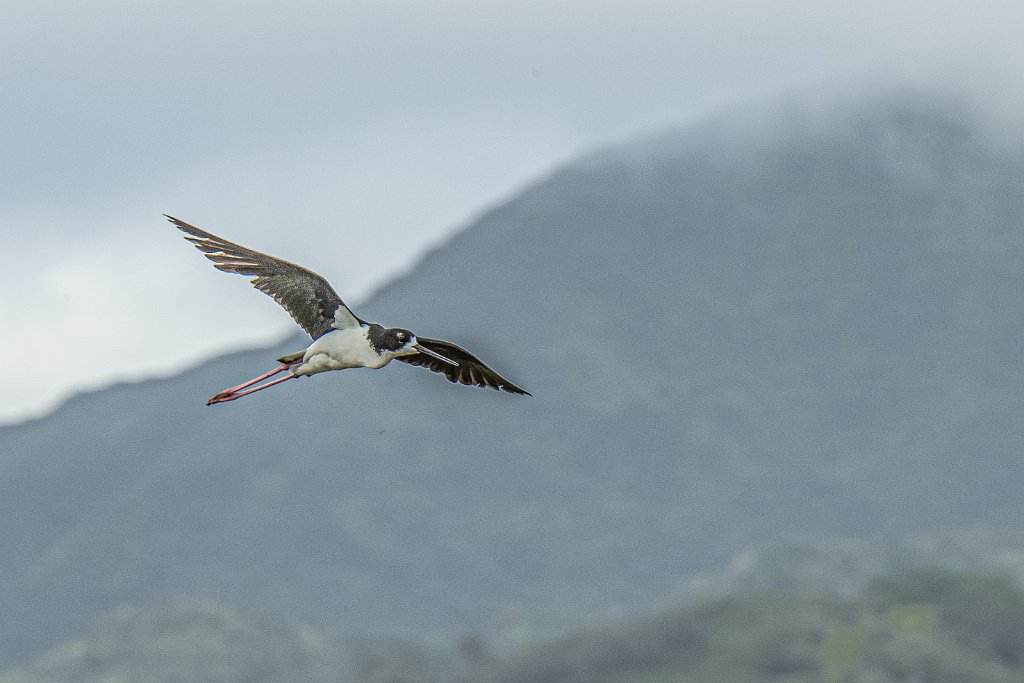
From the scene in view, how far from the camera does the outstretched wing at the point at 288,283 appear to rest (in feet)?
104

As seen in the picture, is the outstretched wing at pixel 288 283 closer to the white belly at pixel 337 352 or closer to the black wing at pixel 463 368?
the white belly at pixel 337 352

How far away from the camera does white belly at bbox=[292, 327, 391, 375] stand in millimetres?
30391

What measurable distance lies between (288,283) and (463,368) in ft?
13.3

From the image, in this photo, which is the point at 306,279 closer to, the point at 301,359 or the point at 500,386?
the point at 301,359

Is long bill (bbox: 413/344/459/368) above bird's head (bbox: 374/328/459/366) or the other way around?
above

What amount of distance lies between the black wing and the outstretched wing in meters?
1.91

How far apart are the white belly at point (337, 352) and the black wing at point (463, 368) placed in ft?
6.67

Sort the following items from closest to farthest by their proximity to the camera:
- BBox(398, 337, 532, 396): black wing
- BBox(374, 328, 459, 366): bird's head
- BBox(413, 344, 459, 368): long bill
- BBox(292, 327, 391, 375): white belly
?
BBox(374, 328, 459, 366): bird's head → BBox(292, 327, 391, 375): white belly → BBox(413, 344, 459, 368): long bill → BBox(398, 337, 532, 396): black wing

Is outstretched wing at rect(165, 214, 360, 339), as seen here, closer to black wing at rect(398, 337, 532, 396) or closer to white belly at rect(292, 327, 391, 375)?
white belly at rect(292, 327, 391, 375)

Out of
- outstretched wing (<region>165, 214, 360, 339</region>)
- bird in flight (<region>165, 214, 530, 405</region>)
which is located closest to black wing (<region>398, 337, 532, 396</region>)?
bird in flight (<region>165, 214, 530, 405</region>)

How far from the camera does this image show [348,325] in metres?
31.2

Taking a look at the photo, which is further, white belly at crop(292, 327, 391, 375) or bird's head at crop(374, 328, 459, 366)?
white belly at crop(292, 327, 391, 375)

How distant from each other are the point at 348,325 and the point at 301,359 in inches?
43.7

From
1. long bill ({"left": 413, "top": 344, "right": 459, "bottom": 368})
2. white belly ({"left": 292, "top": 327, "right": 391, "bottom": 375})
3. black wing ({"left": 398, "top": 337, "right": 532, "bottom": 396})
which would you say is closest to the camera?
white belly ({"left": 292, "top": 327, "right": 391, "bottom": 375})
